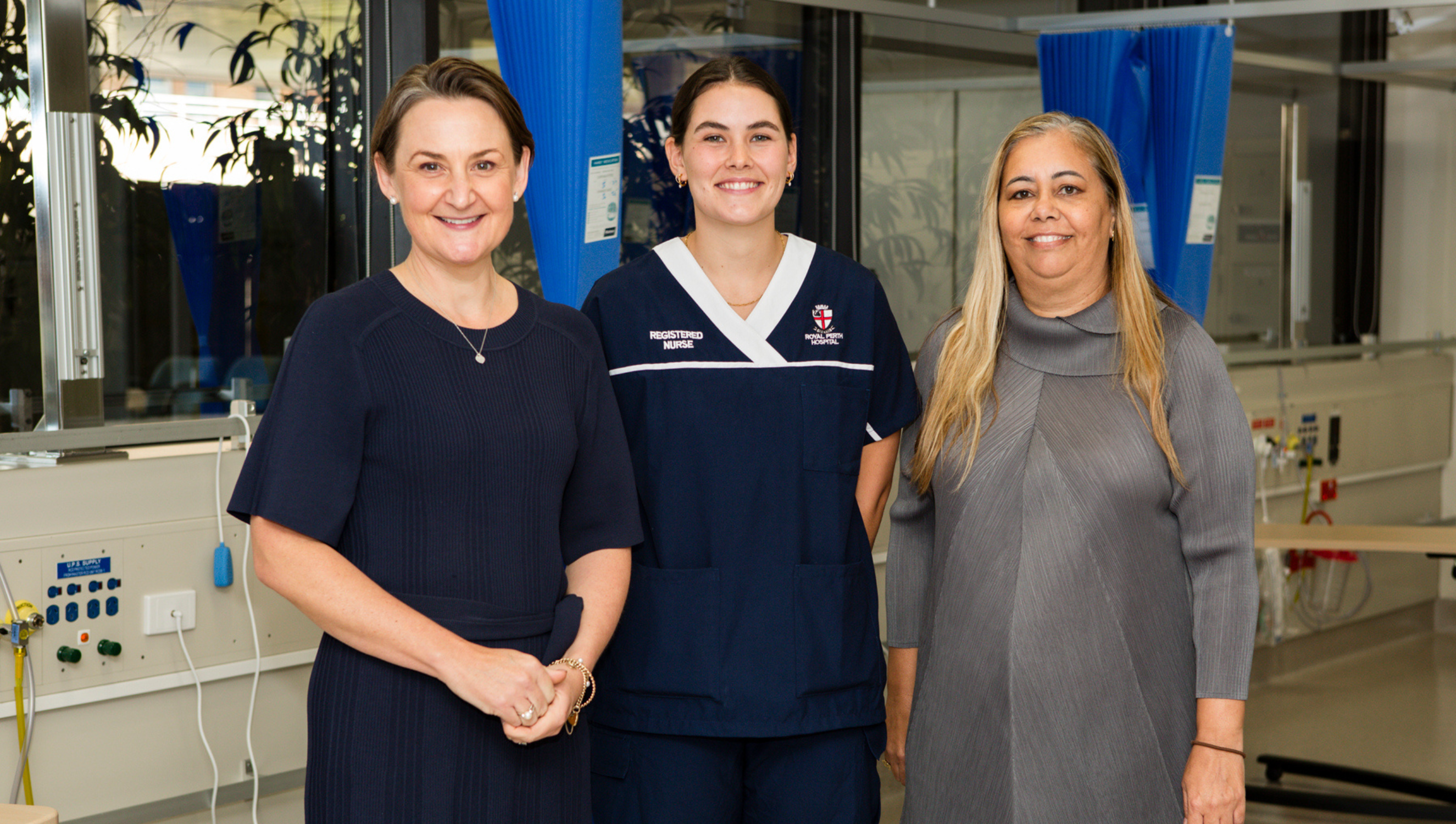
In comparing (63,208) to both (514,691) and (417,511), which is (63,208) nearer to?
(417,511)

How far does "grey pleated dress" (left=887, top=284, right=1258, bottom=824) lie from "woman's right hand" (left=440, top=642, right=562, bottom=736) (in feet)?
2.07

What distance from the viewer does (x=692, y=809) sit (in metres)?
1.83

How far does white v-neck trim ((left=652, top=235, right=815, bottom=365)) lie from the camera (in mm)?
1870

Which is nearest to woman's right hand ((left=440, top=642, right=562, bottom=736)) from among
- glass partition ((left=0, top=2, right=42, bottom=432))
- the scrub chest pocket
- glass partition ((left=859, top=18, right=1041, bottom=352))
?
the scrub chest pocket

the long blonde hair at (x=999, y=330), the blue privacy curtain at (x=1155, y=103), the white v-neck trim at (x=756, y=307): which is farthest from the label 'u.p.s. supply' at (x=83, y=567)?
the blue privacy curtain at (x=1155, y=103)

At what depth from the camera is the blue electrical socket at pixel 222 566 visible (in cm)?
265

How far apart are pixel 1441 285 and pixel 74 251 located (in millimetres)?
5685

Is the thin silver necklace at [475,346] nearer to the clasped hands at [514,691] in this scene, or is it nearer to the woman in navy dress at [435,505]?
the woman in navy dress at [435,505]

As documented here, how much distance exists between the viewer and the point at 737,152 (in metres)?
1.85

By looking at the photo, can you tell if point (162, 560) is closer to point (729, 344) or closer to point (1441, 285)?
point (729, 344)

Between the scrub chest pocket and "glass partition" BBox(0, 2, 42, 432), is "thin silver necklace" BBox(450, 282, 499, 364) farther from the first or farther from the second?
"glass partition" BBox(0, 2, 42, 432)

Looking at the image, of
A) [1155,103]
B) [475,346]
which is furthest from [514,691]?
[1155,103]

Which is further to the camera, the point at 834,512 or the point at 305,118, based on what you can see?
the point at 305,118

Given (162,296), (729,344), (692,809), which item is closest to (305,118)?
(162,296)
